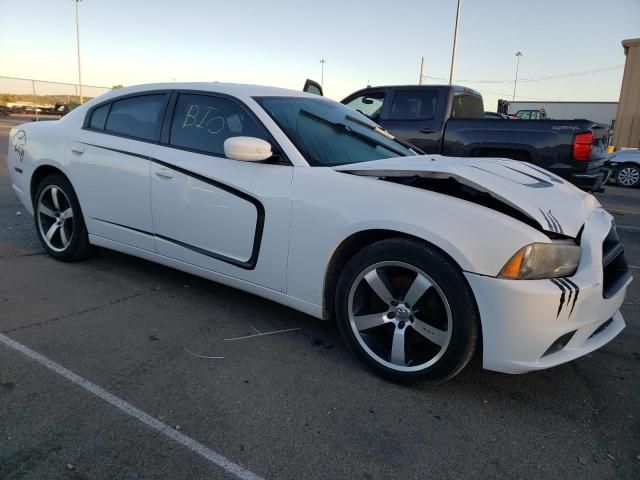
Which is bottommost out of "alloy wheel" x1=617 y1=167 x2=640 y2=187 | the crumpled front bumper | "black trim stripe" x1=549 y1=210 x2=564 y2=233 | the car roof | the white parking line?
the white parking line

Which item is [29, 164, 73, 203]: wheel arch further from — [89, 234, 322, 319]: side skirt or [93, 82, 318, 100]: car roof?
[93, 82, 318, 100]: car roof

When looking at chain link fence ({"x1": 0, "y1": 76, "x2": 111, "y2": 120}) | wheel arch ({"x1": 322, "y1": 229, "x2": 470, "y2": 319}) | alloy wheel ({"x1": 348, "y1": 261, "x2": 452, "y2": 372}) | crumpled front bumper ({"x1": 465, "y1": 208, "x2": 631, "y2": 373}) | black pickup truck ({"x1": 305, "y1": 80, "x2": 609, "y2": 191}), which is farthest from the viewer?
chain link fence ({"x1": 0, "y1": 76, "x2": 111, "y2": 120})

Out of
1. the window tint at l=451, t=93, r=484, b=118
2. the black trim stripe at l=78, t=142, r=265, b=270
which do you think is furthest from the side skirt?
the window tint at l=451, t=93, r=484, b=118

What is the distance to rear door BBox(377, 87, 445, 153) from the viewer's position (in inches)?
295

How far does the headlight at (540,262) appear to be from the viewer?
91.0 inches

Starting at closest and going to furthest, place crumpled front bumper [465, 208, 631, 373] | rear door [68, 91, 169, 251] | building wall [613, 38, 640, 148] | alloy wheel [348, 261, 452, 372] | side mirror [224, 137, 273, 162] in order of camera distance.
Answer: crumpled front bumper [465, 208, 631, 373] → alloy wheel [348, 261, 452, 372] → side mirror [224, 137, 273, 162] → rear door [68, 91, 169, 251] → building wall [613, 38, 640, 148]

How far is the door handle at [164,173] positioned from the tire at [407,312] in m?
1.52

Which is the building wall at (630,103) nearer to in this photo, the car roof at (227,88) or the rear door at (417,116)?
the rear door at (417,116)

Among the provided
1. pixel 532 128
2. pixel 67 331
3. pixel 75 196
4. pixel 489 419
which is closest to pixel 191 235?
pixel 67 331

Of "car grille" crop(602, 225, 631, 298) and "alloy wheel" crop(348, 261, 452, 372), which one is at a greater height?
"car grille" crop(602, 225, 631, 298)

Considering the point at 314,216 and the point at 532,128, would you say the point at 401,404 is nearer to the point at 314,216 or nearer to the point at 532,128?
the point at 314,216

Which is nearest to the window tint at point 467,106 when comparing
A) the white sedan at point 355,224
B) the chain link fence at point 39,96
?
the white sedan at point 355,224

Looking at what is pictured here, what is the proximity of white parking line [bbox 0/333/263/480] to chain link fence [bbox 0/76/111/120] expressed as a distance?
3290 cm

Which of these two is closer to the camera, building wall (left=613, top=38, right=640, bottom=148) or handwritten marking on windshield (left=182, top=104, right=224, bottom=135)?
handwritten marking on windshield (left=182, top=104, right=224, bottom=135)
